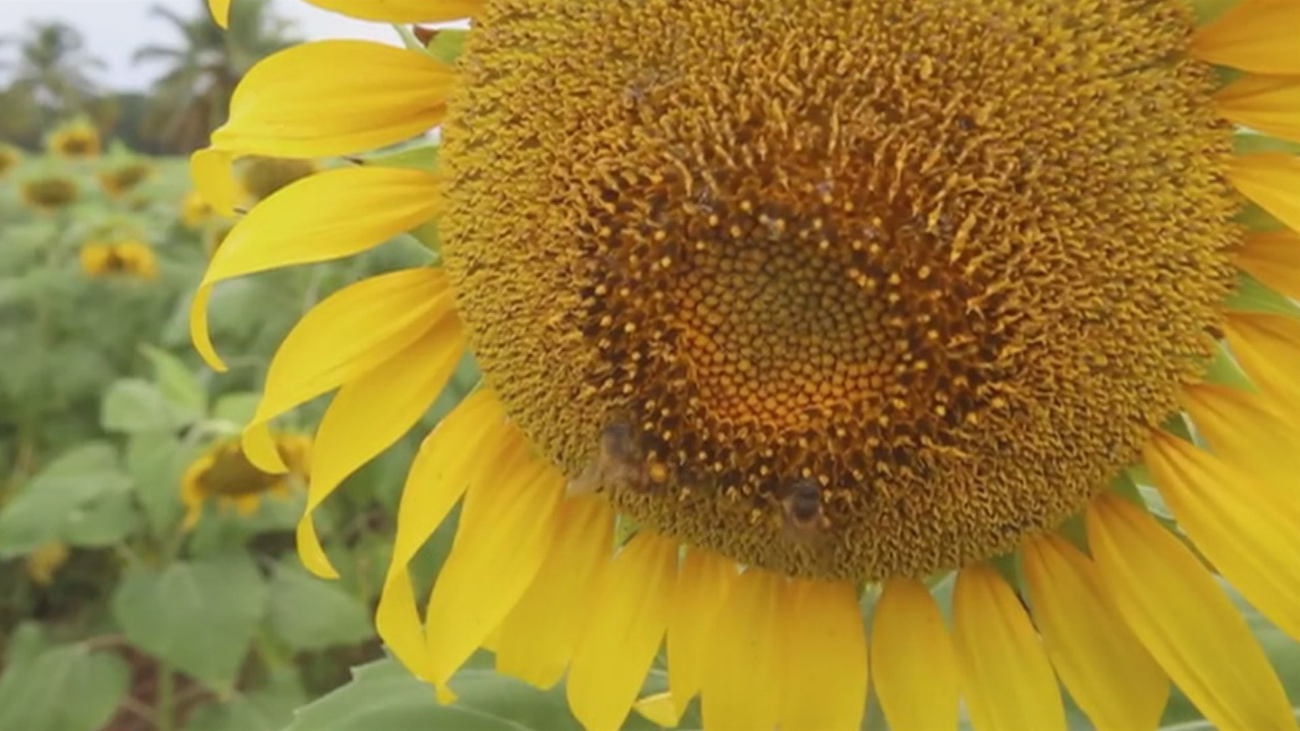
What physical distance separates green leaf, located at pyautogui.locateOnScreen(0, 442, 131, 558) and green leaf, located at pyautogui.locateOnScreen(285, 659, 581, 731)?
5.75ft

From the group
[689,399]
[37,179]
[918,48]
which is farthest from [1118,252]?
[37,179]

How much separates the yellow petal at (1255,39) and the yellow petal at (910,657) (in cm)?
47

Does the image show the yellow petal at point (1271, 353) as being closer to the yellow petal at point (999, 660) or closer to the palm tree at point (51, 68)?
the yellow petal at point (999, 660)

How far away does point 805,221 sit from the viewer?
1.03 metres

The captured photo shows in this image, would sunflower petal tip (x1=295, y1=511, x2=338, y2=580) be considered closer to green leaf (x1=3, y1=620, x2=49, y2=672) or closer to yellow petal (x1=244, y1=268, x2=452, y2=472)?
yellow petal (x1=244, y1=268, x2=452, y2=472)

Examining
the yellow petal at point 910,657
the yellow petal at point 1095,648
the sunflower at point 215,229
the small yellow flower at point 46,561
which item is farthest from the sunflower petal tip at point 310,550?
the small yellow flower at point 46,561

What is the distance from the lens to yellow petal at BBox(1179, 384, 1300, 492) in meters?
1.11

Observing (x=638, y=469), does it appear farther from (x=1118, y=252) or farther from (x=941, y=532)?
(x=1118, y=252)

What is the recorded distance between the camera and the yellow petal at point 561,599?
1.32 metres

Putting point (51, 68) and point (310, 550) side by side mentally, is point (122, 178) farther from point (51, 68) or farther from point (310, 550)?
point (51, 68)

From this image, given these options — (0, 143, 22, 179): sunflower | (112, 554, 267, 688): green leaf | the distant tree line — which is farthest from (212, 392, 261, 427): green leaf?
the distant tree line

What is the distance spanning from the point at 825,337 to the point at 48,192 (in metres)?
5.65

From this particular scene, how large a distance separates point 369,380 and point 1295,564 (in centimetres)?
75

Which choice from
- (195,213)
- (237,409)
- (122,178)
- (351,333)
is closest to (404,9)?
(351,333)
